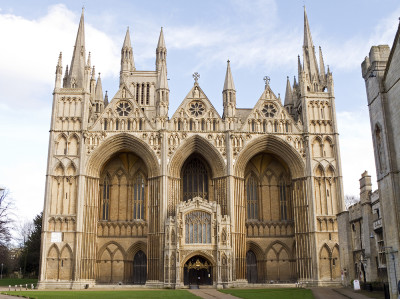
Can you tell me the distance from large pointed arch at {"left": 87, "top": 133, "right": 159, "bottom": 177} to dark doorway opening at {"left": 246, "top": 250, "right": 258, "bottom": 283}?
12899 millimetres

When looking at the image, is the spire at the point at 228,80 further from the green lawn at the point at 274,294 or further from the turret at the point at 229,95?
the green lawn at the point at 274,294

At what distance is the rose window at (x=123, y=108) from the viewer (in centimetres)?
4559

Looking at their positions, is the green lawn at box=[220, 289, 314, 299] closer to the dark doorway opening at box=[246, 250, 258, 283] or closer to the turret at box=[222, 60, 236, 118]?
the dark doorway opening at box=[246, 250, 258, 283]

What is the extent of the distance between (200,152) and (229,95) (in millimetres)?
6502

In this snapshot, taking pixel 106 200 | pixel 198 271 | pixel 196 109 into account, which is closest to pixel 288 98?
pixel 196 109

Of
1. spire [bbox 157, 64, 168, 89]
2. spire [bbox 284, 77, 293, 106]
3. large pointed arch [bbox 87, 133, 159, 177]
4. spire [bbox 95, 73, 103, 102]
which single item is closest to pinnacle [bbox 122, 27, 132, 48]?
spire [bbox 95, 73, 103, 102]

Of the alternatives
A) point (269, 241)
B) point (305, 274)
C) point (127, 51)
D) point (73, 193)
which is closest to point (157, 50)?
point (127, 51)

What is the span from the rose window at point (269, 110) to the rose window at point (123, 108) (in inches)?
537

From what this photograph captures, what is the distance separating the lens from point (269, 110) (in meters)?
46.6

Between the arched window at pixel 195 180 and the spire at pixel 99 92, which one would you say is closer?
the arched window at pixel 195 180

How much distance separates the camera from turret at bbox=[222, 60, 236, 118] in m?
45.7

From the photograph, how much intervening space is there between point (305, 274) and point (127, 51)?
38.1m

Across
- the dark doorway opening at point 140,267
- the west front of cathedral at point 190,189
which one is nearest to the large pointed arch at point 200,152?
the west front of cathedral at point 190,189

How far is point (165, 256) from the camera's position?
133 feet
